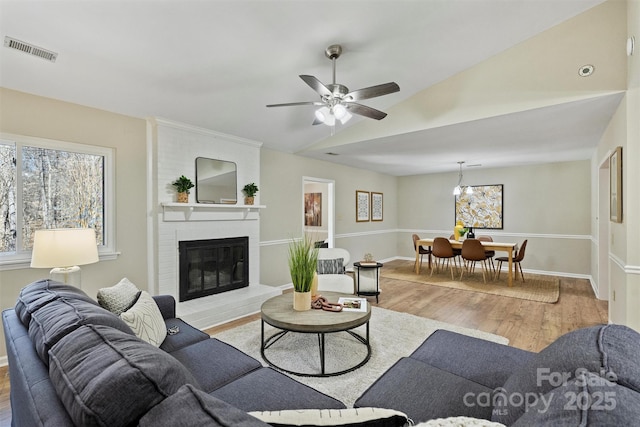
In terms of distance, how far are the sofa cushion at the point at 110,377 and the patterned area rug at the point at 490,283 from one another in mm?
5172

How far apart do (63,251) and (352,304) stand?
2.39 m

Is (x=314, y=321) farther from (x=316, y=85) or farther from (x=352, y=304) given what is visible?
A: (x=316, y=85)

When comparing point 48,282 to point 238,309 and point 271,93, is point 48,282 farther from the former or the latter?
point 271,93

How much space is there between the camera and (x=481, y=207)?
23.1 ft

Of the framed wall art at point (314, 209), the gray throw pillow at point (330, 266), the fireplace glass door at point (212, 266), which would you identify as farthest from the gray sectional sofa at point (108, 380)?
the framed wall art at point (314, 209)

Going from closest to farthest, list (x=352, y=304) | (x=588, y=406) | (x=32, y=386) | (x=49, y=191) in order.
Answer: (x=588, y=406) → (x=32, y=386) → (x=352, y=304) → (x=49, y=191)

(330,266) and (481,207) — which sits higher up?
(481,207)

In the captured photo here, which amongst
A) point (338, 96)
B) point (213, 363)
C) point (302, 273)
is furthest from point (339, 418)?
point (338, 96)

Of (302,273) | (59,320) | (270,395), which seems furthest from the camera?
(302,273)

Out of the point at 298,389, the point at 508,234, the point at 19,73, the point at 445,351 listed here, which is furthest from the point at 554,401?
the point at 508,234

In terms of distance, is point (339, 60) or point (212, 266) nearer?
A: point (339, 60)

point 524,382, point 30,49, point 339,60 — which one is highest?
point 339,60

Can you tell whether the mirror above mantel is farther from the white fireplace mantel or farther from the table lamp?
the table lamp

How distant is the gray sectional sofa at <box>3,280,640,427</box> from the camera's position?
71 centimetres
